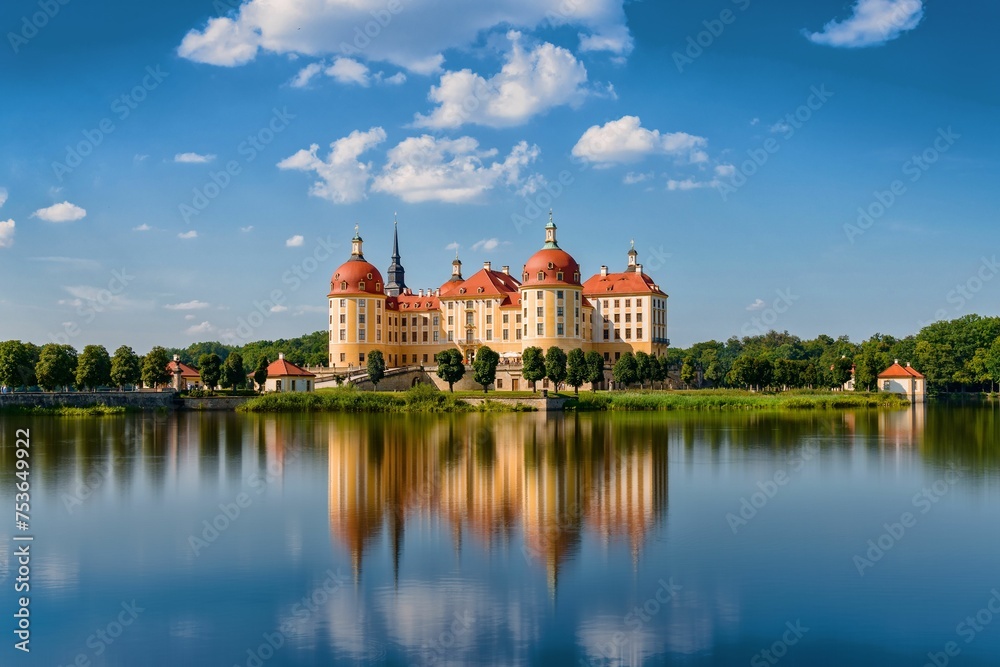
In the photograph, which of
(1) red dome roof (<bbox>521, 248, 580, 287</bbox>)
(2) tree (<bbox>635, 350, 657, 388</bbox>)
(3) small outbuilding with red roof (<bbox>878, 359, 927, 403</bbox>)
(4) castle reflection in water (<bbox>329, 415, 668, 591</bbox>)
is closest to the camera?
(4) castle reflection in water (<bbox>329, 415, 668, 591</bbox>)

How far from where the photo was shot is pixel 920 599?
10.7 m

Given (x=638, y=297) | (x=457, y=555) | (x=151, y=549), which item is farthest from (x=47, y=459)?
(x=638, y=297)

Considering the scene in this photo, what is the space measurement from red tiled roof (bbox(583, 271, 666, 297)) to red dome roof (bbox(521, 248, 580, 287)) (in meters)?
4.33

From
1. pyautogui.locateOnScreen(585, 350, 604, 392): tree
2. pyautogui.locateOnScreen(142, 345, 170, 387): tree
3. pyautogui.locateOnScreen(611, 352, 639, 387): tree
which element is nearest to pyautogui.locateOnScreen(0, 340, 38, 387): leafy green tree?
pyautogui.locateOnScreen(142, 345, 170, 387): tree

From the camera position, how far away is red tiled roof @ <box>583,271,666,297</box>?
2509 inches

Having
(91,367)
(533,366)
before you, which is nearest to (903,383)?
(533,366)

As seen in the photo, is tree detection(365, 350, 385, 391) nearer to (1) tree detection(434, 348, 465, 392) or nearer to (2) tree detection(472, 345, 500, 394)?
(1) tree detection(434, 348, 465, 392)

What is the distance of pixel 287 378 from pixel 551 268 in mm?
17610

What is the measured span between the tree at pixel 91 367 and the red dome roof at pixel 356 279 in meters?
17.4

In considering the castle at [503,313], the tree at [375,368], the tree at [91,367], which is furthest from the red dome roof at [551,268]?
the tree at [91,367]

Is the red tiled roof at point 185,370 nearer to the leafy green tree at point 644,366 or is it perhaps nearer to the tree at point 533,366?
the tree at point 533,366

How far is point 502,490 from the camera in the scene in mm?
18062

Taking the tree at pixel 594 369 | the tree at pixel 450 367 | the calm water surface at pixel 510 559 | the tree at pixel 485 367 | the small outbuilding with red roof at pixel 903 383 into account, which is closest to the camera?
the calm water surface at pixel 510 559

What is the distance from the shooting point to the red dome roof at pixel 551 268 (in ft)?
195
